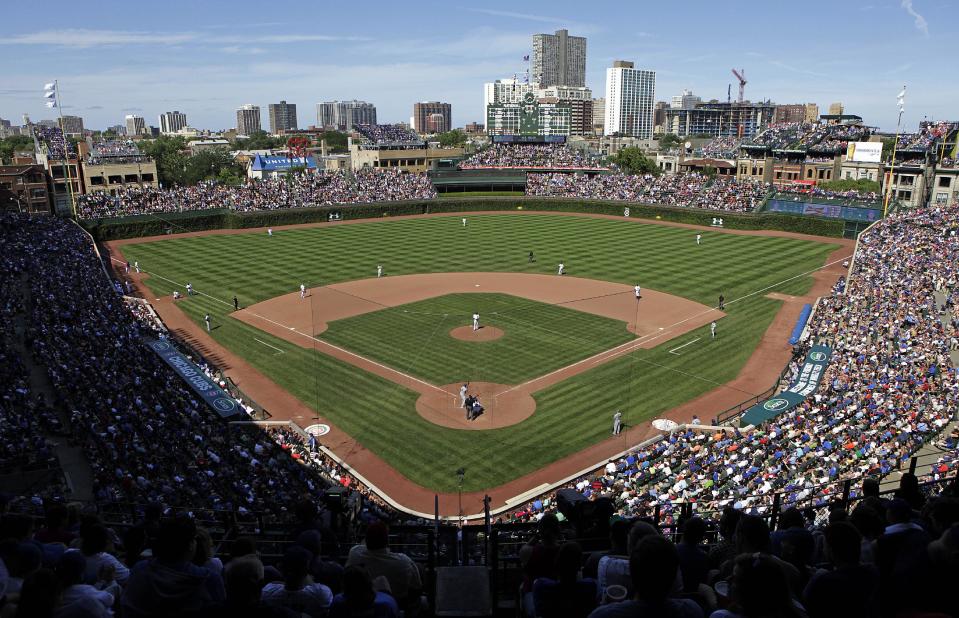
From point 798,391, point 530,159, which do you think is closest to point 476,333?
point 798,391

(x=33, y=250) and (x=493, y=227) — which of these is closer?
(x=33, y=250)

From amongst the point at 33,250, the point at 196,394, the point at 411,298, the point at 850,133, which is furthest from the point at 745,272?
the point at 850,133

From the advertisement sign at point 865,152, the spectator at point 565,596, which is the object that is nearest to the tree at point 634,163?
the advertisement sign at point 865,152

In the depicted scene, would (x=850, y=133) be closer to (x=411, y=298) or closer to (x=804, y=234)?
(x=804, y=234)

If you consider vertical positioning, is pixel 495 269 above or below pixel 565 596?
below

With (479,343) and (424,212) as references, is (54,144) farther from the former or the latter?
(479,343)

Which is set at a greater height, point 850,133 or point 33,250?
point 850,133
